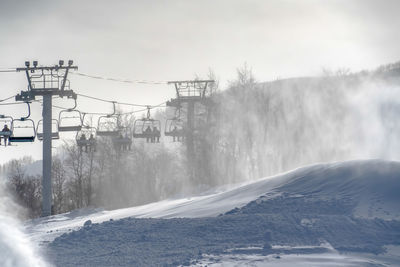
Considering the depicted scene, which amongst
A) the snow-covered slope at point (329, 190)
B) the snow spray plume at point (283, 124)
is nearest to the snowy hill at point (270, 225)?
the snow-covered slope at point (329, 190)

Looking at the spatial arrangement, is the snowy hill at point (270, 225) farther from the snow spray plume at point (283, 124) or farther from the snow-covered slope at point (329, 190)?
the snow spray plume at point (283, 124)

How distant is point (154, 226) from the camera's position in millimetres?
19547

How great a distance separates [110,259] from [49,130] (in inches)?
475

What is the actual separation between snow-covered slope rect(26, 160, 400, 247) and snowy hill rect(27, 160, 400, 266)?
30mm

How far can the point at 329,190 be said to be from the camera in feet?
66.9

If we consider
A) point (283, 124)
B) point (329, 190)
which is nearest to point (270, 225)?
point (329, 190)

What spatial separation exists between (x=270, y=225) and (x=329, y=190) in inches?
144

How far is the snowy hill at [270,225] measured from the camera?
52.9 ft

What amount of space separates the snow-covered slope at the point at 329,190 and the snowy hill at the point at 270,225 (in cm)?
3

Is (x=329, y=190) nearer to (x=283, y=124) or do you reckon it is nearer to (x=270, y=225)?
(x=270, y=225)

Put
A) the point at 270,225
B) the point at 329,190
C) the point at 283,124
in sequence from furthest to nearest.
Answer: the point at 283,124 → the point at 329,190 → the point at 270,225

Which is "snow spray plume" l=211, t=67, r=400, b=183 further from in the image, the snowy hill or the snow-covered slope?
the snowy hill

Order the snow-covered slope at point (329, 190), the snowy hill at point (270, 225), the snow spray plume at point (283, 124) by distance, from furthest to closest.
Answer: the snow spray plume at point (283, 124), the snow-covered slope at point (329, 190), the snowy hill at point (270, 225)

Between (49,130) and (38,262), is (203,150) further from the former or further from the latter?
(38,262)
